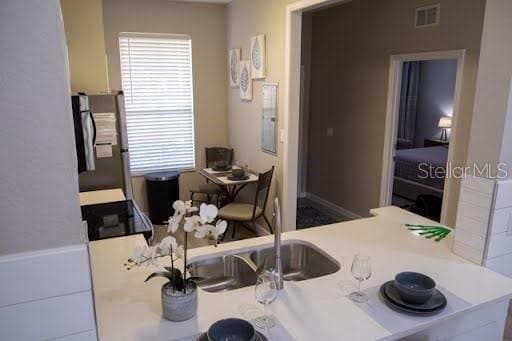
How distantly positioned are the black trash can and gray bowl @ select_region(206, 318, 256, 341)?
3715mm

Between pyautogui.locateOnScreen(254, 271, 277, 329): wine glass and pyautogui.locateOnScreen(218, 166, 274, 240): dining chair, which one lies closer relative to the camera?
pyautogui.locateOnScreen(254, 271, 277, 329): wine glass

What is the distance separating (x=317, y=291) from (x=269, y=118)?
8.83ft

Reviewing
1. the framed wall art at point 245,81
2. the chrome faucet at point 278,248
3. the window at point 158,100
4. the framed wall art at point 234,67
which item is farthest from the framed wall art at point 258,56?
the chrome faucet at point 278,248

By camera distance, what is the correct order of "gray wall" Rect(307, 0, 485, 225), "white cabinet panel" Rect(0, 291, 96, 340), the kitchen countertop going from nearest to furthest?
"white cabinet panel" Rect(0, 291, 96, 340), the kitchen countertop, "gray wall" Rect(307, 0, 485, 225)

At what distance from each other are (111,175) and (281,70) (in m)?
1.96

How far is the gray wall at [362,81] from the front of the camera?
3.46 metres

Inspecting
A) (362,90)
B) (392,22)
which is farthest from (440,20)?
(362,90)

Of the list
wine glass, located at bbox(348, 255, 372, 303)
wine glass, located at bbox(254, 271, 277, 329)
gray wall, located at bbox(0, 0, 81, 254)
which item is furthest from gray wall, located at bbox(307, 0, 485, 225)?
gray wall, located at bbox(0, 0, 81, 254)

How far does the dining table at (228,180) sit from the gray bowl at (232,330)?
2.90 meters

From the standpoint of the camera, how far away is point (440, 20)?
3.59 meters

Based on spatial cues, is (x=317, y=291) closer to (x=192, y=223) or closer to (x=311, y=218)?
(x=192, y=223)

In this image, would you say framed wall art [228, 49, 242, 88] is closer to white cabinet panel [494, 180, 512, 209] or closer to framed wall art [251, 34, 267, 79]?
framed wall art [251, 34, 267, 79]

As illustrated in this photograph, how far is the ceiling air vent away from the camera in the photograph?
3.62 m

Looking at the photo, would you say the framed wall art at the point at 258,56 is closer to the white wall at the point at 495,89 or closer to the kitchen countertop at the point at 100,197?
the kitchen countertop at the point at 100,197
